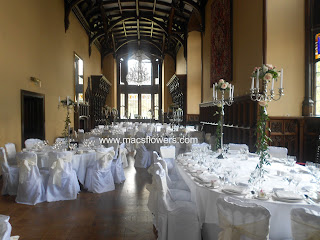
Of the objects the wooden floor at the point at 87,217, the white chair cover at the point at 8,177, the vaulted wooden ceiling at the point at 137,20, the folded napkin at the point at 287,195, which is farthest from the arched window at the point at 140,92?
the folded napkin at the point at 287,195

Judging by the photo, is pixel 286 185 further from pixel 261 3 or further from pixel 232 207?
Result: pixel 261 3

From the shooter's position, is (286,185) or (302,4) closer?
(286,185)

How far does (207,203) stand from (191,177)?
55cm

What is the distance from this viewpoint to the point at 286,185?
272 cm

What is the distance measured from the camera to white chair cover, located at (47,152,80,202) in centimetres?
441

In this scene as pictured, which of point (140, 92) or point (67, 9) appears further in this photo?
point (140, 92)

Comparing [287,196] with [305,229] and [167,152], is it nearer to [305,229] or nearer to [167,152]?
[305,229]

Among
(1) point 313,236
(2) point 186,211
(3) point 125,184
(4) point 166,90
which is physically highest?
(4) point 166,90

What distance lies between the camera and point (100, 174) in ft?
16.3

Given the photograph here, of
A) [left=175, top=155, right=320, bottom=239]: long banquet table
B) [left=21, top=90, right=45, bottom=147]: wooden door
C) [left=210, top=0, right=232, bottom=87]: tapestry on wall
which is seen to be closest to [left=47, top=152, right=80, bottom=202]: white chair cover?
[left=175, top=155, right=320, bottom=239]: long banquet table

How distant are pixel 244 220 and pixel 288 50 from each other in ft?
15.2

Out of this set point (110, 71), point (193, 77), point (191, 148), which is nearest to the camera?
point (191, 148)

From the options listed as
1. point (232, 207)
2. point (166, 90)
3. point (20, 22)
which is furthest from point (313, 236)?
point (166, 90)

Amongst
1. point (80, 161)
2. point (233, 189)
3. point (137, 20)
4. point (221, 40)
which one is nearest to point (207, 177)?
point (233, 189)
